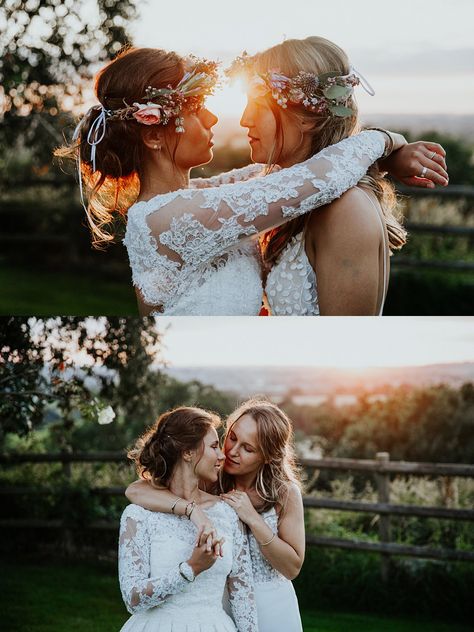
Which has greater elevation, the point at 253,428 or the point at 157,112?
the point at 157,112

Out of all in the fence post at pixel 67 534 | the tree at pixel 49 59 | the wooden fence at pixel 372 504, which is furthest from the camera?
the tree at pixel 49 59

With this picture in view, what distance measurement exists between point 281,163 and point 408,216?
6.49 metres

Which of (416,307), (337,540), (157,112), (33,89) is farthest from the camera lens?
(416,307)

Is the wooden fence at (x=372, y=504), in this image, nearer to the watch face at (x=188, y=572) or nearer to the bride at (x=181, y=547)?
the bride at (x=181, y=547)

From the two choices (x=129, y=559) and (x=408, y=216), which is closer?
(x=129, y=559)

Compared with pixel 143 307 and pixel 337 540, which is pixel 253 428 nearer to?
pixel 143 307

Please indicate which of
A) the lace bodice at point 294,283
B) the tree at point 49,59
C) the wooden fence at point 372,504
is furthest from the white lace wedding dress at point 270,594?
the tree at point 49,59

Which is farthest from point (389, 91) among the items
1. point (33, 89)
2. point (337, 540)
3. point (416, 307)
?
point (337, 540)

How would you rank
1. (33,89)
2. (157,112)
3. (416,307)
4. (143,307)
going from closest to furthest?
(157,112) < (143,307) < (33,89) < (416,307)

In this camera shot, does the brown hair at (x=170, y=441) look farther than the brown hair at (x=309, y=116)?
Yes

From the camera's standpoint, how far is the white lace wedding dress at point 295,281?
106 inches

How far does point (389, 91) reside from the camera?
27.7 feet

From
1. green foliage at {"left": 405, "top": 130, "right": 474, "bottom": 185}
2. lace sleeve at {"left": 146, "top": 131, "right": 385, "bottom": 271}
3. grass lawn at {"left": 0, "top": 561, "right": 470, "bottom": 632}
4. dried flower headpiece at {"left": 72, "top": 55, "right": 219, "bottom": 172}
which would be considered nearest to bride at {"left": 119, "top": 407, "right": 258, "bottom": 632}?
lace sleeve at {"left": 146, "top": 131, "right": 385, "bottom": 271}

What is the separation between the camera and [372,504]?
18.4 feet
